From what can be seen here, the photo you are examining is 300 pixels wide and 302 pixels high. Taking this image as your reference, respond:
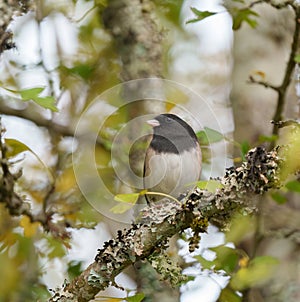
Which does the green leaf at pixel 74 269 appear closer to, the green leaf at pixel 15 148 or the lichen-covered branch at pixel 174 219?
the green leaf at pixel 15 148

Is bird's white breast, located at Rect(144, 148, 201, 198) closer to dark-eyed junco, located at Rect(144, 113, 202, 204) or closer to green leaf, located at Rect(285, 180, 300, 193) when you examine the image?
dark-eyed junco, located at Rect(144, 113, 202, 204)

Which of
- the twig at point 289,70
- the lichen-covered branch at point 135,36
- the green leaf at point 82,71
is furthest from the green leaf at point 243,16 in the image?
the green leaf at point 82,71

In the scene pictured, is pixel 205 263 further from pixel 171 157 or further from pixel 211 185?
pixel 211 185

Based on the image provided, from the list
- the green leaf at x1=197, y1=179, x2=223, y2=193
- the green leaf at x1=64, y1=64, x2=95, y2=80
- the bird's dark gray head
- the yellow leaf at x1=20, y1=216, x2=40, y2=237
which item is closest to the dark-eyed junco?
the bird's dark gray head

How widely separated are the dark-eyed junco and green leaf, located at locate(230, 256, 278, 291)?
31 centimetres

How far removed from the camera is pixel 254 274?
180cm

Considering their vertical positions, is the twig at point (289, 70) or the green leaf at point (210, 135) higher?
the twig at point (289, 70)

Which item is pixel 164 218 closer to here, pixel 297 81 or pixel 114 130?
pixel 114 130

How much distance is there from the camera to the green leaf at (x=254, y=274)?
71.0 inches

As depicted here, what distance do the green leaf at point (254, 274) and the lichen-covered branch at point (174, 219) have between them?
0.64m

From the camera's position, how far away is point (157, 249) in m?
1.20

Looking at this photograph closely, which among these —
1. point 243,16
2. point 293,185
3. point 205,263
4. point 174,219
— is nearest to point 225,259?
point 205,263

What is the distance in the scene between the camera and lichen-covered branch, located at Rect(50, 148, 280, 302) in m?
1.04

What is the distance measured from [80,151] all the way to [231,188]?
4.44 feet
